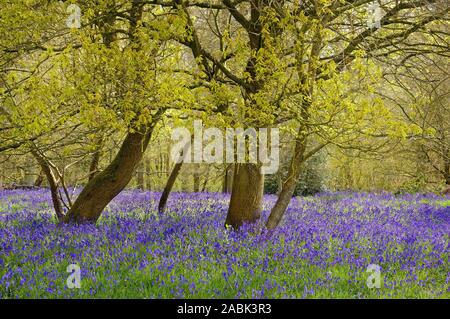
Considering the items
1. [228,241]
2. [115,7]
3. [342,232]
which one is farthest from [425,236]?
[115,7]

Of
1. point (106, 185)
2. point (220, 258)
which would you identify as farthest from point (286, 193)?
point (106, 185)

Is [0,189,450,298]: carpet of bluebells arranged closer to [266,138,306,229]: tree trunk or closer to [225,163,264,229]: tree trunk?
[266,138,306,229]: tree trunk

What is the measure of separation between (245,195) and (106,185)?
2525 mm

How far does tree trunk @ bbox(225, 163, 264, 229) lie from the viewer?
745cm

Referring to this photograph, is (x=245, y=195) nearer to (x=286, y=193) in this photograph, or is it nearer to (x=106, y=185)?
(x=286, y=193)

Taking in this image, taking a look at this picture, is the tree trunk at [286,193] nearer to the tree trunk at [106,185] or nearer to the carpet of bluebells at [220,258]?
the carpet of bluebells at [220,258]

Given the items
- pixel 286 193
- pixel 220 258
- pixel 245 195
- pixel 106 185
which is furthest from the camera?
pixel 106 185

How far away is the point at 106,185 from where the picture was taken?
27.1 feet

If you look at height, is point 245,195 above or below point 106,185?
below

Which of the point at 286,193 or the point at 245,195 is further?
the point at 245,195

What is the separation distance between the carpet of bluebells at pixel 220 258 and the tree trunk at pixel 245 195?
343 mm

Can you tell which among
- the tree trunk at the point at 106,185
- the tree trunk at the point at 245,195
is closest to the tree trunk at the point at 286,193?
the tree trunk at the point at 245,195

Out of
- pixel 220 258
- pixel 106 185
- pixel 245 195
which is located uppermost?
pixel 106 185

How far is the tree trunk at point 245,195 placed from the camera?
7.45 metres
